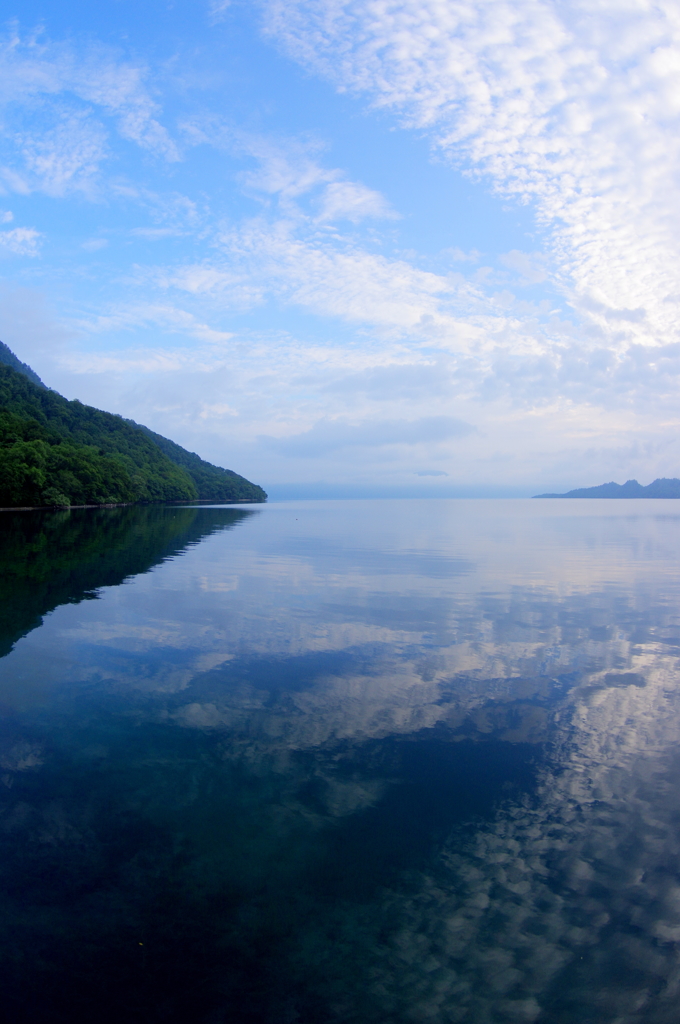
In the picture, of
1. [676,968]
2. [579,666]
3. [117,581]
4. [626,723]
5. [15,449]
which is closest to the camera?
[676,968]

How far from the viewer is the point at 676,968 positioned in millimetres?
5531

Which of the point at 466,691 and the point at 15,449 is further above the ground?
the point at 15,449

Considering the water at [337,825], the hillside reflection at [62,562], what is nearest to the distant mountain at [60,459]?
the hillside reflection at [62,562]

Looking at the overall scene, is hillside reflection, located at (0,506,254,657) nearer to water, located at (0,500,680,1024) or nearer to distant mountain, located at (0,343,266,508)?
water, located at (0,500,680,1024)

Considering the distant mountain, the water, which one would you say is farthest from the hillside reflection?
the distant mountain

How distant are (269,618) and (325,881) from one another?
44.5 ft

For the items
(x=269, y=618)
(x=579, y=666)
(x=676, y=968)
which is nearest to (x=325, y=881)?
(x=676, y=968)

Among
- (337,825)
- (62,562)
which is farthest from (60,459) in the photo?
(337,825)

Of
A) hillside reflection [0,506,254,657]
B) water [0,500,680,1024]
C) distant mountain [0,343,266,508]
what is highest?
distant mountain [0,343,266,508]

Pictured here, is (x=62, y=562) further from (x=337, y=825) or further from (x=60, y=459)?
(x=60, y=459)

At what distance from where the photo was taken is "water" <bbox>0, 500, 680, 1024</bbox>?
5.32m

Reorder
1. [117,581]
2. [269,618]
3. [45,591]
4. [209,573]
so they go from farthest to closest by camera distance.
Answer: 1. [209,573]
2. [117,581]
3. [45,591]
4. [269,618]

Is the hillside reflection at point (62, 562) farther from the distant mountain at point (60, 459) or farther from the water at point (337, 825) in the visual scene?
the distant mountain at point (60, 459)

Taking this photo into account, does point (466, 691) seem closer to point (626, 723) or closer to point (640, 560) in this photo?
point (626, 723)
